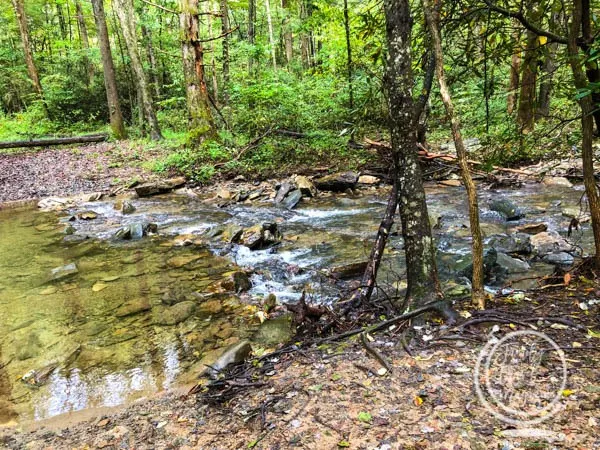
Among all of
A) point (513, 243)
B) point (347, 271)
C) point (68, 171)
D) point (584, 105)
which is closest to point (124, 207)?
point (68, 171)

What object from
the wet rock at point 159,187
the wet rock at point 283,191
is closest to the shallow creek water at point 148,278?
the wet rock at point 283,191

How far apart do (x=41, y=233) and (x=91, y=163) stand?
7.86 meters

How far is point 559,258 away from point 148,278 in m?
6.48

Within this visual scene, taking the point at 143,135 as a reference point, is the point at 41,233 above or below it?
below

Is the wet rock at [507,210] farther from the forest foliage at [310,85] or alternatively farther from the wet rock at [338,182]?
the wet rock at [338,182]

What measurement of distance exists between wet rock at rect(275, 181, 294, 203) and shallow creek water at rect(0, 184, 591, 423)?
0.58m

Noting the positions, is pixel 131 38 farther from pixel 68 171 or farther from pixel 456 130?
pixel 456 130

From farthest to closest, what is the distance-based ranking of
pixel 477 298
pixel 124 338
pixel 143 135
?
pixel 143 135, pixel 124 338, pixel 477 298

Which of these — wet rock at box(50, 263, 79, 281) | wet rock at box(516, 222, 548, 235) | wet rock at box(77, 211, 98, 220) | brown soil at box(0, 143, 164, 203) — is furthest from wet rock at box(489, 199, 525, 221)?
brown soil at box(0, 143, 164, 203)

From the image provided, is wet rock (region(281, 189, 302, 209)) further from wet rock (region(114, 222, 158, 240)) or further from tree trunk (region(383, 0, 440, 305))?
tree trunk (region(383, 0, 440, 305))

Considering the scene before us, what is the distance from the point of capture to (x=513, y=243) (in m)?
6.99

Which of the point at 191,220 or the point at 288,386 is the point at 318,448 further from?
the point at 191,220

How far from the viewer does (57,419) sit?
3.74 metres

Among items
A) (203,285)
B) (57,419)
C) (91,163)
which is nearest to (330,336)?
(57,419)
